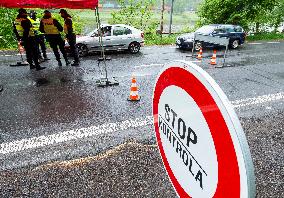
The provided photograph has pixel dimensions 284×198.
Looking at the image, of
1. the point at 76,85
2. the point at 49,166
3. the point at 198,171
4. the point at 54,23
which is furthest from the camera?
the point at 54,23

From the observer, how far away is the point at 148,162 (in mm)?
4484

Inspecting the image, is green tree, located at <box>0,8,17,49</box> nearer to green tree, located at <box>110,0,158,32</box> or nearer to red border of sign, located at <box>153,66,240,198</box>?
green tree, located at <box>110,0,158,32</box>

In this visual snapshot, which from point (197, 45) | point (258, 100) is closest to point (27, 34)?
point (258, 100)

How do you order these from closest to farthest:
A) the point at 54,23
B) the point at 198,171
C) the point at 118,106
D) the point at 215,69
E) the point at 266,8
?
the point at 198,171 → the point at 118,106 → the point at 54,23 → the point at 215,69 → the point at 266,8

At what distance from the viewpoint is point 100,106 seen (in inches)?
282

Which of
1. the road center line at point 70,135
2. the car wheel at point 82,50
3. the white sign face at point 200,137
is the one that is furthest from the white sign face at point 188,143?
the car wheel at point 82,50

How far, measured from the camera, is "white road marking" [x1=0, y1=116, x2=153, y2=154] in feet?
16.9

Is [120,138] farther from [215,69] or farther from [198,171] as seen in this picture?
[215,69]

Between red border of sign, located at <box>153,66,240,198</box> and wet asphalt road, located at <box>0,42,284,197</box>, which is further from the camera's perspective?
wet asphalt road, located at <box>0,42,284,197</box>

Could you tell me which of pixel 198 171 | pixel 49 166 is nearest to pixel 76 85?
pixel 49 166

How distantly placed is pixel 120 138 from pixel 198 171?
14.4 feet

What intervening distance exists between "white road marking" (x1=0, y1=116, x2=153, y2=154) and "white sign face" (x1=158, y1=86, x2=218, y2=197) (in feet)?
14.2

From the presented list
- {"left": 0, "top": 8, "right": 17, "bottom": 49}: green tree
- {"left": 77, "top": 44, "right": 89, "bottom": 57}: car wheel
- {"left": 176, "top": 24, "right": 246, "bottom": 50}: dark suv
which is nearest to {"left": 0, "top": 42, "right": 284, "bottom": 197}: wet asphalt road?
{"left": 77, "top": 44, "right": 89, "bottom": 57}: car wheel

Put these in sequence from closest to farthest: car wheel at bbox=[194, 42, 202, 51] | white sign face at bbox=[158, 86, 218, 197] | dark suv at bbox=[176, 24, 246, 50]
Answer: white sign face at bbox=[158, 86, 218, 197] < car wheel at bbox=[194, 42, 202, 51] < dark suv at bbox=[176, 24, 246, 50]
